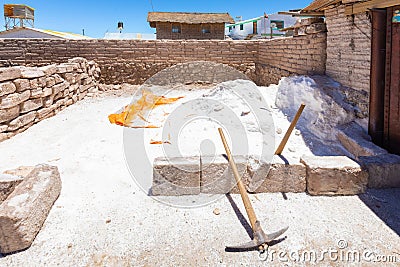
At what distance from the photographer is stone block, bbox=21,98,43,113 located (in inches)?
243

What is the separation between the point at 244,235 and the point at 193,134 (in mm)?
2796

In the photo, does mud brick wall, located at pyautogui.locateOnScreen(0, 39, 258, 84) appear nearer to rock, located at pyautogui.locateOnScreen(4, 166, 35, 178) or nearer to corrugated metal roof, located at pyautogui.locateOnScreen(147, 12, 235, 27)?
corrugated metal roof, located at pyautogui.locateOnScreen(147, 12, 235, 27)

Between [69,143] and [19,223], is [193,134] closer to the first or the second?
[69,143]

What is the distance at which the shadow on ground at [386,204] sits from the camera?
9.41ft

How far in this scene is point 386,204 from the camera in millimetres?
3127

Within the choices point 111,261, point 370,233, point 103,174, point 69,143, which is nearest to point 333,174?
point 370,233

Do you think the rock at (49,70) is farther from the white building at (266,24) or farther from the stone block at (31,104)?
the white building at (266,24)

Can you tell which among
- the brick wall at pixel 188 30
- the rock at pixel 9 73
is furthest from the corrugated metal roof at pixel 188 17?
the rock at pixel 9 73

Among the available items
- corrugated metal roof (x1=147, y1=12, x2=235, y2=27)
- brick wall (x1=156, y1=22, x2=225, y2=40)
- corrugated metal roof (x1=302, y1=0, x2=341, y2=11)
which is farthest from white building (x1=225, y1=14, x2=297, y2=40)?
corrugated metal roof (x1=302, y1=0, x2=341, y2=11)

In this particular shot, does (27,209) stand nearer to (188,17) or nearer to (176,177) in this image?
(176,177)

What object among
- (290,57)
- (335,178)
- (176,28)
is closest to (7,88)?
(335,178)

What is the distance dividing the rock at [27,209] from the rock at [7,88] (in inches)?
117

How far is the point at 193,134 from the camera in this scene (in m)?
5.34

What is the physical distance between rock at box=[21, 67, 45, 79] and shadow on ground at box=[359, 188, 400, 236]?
639 centimetres
